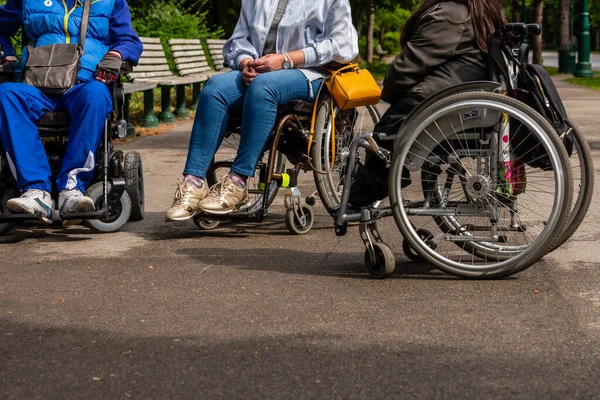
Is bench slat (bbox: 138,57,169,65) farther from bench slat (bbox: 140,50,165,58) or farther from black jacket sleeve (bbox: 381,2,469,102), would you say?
black jacket sleeve (bbox: 381,2,469,102)

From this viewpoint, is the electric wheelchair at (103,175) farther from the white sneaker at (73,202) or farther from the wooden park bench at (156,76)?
the wooden park bench at (156,76)

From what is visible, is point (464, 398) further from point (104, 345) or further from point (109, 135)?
point (109, 135)

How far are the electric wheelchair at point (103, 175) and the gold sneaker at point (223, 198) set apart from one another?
0.54m

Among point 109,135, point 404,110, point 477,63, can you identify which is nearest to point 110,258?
point 109,135

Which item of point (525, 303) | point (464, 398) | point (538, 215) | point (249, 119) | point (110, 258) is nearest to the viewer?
point (464, 398)

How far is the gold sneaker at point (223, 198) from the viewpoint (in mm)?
5859

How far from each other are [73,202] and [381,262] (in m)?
1.82

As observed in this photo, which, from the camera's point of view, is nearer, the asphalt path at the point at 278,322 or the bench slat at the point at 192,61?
the asphalt path at the point at 278,322

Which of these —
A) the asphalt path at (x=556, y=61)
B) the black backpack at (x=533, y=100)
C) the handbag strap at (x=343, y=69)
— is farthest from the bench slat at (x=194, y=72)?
the asphalt path at (x=556, y=61)

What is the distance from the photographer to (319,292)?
15.3 ft

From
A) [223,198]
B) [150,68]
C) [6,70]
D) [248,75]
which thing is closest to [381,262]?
[223,198]

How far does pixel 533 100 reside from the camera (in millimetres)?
4770

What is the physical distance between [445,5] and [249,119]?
1410 mm

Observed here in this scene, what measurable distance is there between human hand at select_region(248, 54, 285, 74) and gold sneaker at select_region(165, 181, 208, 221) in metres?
0.73
